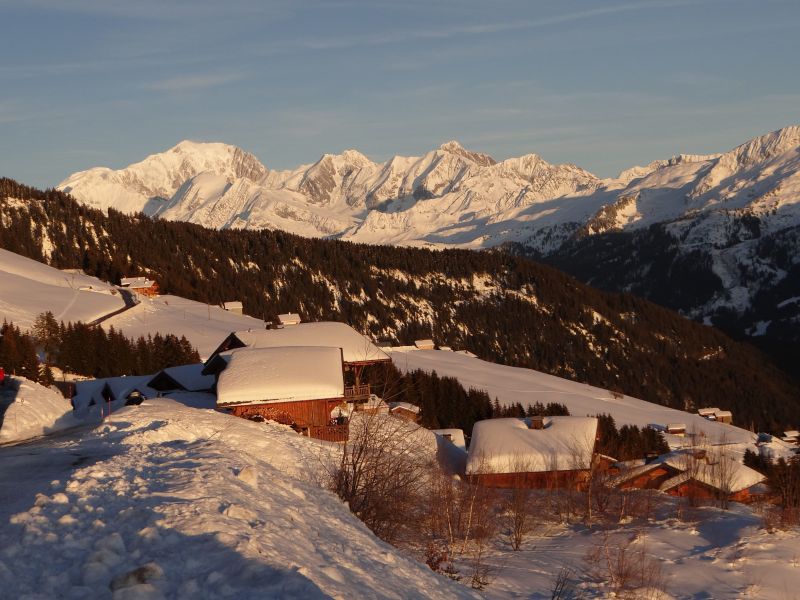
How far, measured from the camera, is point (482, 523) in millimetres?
37344

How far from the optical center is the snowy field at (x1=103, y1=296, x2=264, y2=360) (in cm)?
11700

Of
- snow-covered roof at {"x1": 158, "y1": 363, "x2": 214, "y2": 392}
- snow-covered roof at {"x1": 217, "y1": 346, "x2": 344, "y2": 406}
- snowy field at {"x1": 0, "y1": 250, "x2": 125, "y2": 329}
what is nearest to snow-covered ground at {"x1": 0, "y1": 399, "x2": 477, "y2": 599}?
snow-covered roof at {"x1": 217, "y1": 346, "x2": 344, "y2": 406}

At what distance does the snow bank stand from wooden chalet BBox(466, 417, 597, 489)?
25.1 m

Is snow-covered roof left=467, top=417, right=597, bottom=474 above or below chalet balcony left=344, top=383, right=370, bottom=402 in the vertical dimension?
below

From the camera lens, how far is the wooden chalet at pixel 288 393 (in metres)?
46.9

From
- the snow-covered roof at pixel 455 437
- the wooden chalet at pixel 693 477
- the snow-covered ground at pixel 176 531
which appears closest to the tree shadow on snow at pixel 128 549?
the snow-covered ground at pixel 176 531

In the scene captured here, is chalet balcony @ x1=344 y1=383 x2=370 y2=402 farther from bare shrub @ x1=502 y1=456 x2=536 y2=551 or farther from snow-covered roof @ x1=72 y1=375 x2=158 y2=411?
snow-covered roof @ x1=72 y1=375 x2=158 y2=411

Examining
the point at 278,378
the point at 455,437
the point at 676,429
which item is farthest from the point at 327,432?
the point at 676,429

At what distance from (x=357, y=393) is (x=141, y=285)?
118m

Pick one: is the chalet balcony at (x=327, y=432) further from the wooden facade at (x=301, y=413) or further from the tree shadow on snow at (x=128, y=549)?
the tree shadow on snow at (x=128, y=549)

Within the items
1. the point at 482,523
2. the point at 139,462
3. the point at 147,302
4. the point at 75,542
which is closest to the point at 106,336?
the point at 147,302

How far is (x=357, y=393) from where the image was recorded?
56438 mm

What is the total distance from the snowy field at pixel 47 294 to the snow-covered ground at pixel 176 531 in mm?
87808

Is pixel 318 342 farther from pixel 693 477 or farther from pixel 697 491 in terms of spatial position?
pixel 697 491
